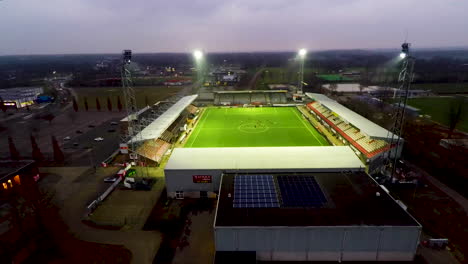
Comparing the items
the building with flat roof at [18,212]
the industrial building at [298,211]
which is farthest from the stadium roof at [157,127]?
the building with flat roof at [18,212]

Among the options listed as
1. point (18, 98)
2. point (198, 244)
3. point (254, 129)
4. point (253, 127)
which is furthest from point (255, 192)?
point (18, 98)

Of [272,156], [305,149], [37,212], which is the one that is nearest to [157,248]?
[37,212]

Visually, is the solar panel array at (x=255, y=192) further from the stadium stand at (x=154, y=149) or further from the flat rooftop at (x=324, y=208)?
the stadium stand at (x=154, y=149)

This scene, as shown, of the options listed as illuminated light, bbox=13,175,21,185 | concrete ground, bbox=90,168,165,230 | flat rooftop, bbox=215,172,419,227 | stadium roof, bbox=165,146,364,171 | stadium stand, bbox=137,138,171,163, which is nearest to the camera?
flat rooftop, bbox=215,172,419,227

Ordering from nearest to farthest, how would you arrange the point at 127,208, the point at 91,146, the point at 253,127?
the point at 127,208
the point at 91,146
the point at 253,127

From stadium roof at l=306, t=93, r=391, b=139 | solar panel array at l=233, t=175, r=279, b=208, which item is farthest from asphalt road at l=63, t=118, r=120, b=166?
stadium roof at l=306, t=93, r=391, b=139

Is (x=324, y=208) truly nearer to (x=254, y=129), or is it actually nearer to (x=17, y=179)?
(x=254, y=129)

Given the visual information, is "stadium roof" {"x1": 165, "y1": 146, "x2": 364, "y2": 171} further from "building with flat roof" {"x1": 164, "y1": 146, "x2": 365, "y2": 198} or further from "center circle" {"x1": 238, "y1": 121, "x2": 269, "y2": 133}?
"center circle" {"x1": 238, "y1": 121, "x2": 269, "y2": 133}
